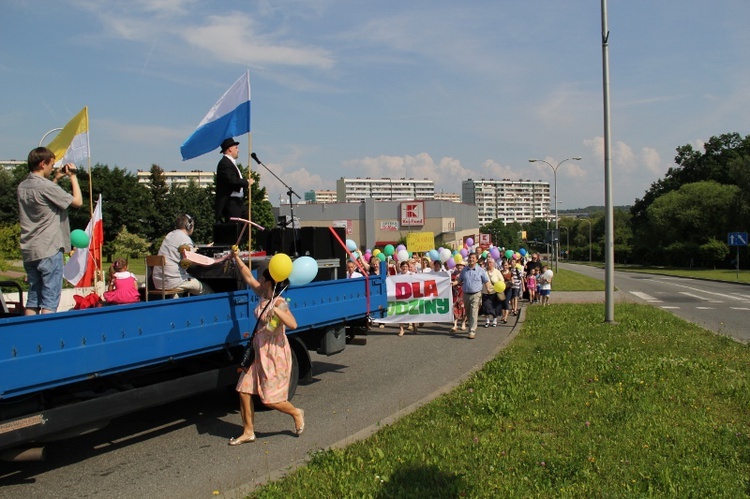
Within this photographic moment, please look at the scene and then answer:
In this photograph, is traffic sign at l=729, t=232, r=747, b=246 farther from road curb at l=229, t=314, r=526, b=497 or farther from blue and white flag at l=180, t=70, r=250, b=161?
blue and white flag at l=180, t=70, r=250, b=161

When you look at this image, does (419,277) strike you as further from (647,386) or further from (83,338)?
(83,338)

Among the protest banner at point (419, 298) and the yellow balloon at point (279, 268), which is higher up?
the yellow balloon at point (279, 268)

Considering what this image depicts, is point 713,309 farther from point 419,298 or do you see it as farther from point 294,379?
point 294,379

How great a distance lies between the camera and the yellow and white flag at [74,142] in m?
7.81

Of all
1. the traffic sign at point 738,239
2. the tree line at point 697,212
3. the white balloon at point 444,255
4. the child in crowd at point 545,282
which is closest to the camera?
the child in crowd at point 545,282

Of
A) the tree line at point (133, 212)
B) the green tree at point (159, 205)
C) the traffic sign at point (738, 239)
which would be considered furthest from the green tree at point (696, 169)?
the green tree at point (159, 205)

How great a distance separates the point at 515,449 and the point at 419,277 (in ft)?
31.7

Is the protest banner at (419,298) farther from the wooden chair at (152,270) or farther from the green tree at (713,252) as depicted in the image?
the green tree at (713,252)

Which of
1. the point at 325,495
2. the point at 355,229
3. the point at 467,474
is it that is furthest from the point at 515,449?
the point at 355,229

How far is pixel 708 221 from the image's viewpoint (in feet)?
232

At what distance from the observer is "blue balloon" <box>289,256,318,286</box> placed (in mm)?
7172

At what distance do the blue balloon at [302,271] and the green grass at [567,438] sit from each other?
187 cm

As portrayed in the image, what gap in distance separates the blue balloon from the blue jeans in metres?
2.30

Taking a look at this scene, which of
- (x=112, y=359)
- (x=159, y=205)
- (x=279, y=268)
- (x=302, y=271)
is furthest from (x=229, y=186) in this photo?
(x=159, y=205)
